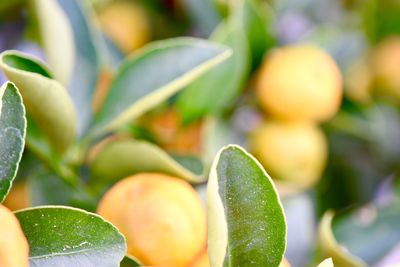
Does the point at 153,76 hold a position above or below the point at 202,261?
above

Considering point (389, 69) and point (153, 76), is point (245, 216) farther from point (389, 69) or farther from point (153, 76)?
point (389, 69)

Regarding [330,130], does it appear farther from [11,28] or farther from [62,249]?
[62,249]

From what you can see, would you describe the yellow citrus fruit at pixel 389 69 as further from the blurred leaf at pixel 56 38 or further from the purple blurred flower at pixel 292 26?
the blurred leaf at pixel 56 38

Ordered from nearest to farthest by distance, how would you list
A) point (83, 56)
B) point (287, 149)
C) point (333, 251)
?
1. point (333, 251)
2. point (83, 56)
3. point (287, 149)

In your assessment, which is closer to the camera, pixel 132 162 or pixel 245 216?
pixel 245 216

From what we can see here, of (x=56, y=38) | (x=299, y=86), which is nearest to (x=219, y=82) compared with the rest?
(x=299, y=86)

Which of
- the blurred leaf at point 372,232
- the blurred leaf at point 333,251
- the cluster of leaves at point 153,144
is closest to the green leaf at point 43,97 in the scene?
the cluster of leaves at point 153,144
